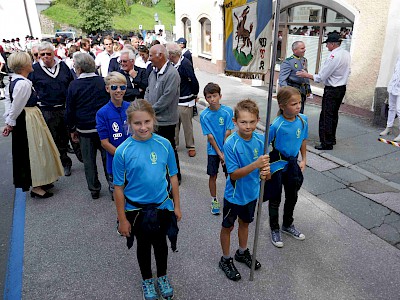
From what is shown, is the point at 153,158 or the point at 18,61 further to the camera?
the point at 18,61

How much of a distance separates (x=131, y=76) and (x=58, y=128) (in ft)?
4.83

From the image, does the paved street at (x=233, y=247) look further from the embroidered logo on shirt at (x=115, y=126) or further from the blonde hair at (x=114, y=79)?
the blonde hair at (x=114, y=79)

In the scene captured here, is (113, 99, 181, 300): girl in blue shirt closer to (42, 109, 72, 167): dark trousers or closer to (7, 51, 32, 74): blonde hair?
(7, 51, 32, 74): blonde hair

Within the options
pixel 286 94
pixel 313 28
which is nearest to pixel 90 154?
pixel 286 94

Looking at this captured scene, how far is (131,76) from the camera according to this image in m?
4.77

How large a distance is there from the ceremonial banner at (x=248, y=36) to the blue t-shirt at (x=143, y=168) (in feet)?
2.95

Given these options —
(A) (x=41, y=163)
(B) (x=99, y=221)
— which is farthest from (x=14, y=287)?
(A) (x=41, y=163)

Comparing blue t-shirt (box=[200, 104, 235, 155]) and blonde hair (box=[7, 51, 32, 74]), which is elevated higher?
blonde hair (box=[7, 51, 32, 74])

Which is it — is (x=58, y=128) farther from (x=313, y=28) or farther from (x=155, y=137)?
(x=313, y=28)

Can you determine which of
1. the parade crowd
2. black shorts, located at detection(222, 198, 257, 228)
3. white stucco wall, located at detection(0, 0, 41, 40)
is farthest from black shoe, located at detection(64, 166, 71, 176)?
white stucco wall, located at detection(0, 0, 41, 40)

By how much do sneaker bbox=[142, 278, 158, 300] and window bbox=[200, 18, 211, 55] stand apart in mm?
14838

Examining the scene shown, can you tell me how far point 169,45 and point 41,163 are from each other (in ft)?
9.29

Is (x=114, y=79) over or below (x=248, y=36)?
below

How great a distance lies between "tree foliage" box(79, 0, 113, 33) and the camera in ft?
135
